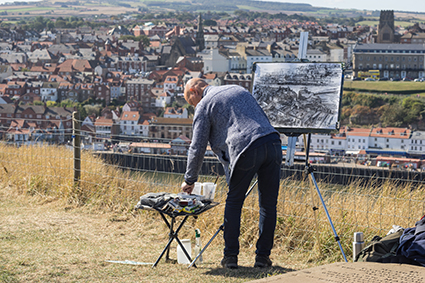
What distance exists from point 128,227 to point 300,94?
1246 millimetres

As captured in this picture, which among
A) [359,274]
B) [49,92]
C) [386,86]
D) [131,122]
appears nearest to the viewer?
[359,274]

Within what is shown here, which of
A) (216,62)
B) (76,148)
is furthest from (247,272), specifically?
(216,62)

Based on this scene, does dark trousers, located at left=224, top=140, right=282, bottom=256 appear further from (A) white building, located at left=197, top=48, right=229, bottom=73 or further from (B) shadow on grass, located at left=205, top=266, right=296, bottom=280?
(A) white building, located at left=197, top=48, right=229, bottom=73

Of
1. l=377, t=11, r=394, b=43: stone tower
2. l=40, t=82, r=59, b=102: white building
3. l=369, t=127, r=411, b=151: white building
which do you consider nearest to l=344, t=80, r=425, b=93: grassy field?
l=369, t=127, r=411, b=151: white building

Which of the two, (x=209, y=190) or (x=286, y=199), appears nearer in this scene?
(x=209, y=190)

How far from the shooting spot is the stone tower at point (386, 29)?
63.9 metres

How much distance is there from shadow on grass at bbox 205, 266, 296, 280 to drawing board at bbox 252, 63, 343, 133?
0.69 metres

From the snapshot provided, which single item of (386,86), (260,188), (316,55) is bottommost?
(386,86)

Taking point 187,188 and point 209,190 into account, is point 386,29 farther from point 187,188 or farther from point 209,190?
point 187,188

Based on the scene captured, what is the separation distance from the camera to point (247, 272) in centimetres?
218

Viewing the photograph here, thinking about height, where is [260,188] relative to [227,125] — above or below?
below

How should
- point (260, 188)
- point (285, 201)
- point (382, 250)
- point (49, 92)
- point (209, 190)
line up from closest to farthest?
point (382, 250) → point (260, 188) → point (209, 190) → point (285, 201) → point (49, 92)

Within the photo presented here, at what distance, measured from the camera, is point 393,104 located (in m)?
36.7

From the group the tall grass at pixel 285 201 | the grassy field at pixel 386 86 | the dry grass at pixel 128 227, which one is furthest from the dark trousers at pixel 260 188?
the grassy field at pixel 386 86
